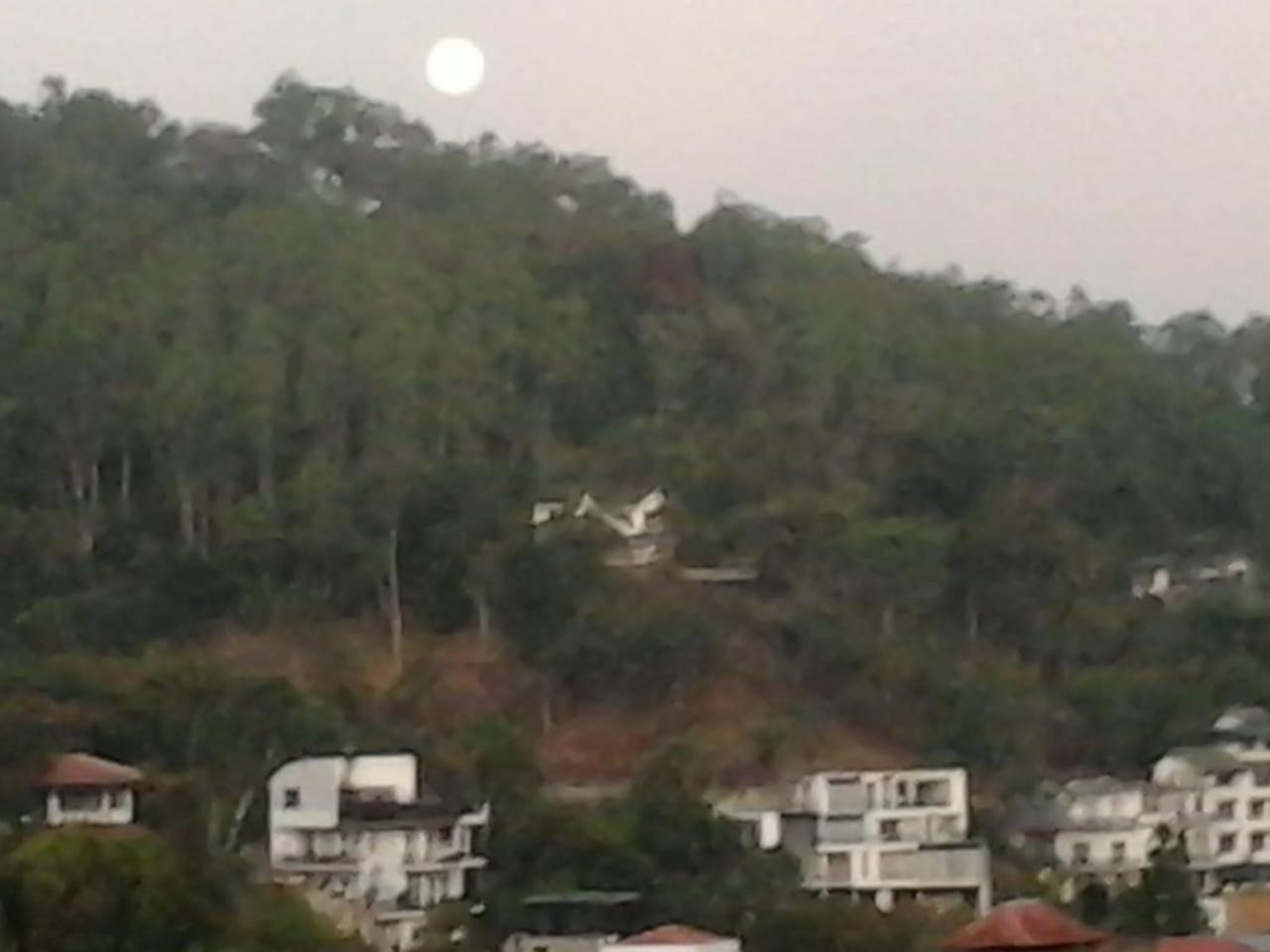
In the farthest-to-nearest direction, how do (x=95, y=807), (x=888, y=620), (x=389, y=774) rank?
(x=888, y=620)
(x=389, y=774)
(x=95, y=807)

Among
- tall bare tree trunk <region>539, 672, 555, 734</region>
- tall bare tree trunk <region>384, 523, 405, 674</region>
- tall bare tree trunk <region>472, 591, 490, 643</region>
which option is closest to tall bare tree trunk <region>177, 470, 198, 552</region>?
tall bare tree trunk <region>384, 523, 405, 674</region>

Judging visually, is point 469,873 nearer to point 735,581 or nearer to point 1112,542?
point 735,581

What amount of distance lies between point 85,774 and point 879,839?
635 centimetres

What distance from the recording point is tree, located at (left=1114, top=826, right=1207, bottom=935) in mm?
16625

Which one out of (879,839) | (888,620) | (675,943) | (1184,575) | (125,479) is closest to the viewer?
(675,943)

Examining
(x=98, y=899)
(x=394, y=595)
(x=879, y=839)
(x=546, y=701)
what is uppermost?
(x=394, y=595)

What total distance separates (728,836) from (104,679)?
4.86m

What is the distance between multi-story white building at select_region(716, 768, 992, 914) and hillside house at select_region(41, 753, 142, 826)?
15.9 ft

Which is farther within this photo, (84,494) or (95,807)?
(84,494)

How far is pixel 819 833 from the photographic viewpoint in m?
19.9

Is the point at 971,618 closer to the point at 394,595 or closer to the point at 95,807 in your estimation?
the point at 394,595

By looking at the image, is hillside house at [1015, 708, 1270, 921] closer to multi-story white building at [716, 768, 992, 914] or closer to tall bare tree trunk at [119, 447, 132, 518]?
multi-story white building at [716, 768, 992, 914]

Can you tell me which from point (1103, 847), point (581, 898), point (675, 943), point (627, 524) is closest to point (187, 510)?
point (627, 524)

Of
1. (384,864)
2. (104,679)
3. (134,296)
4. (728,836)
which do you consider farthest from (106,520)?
(728,836)
